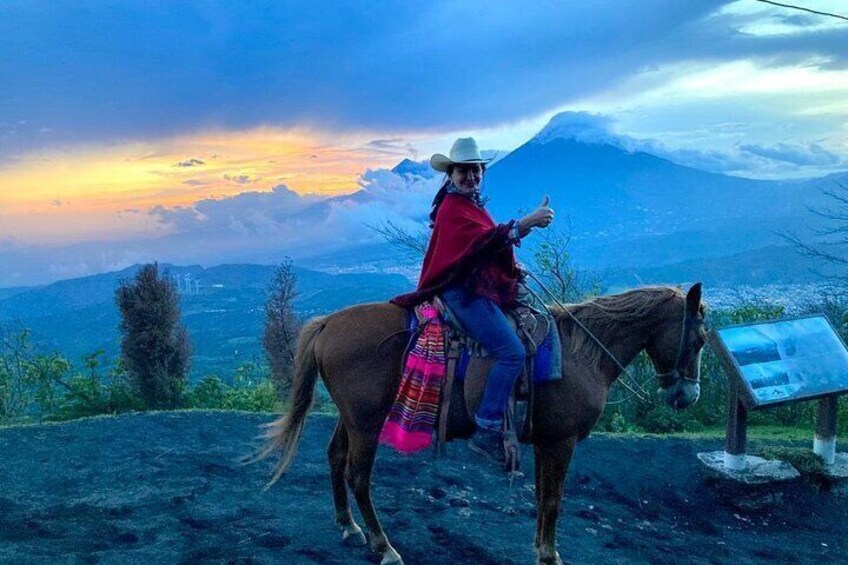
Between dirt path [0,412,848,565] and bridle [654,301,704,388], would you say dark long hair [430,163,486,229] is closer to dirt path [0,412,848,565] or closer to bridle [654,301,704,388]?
bridle [654,301,704,388]

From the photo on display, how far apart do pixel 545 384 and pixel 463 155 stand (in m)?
1.63

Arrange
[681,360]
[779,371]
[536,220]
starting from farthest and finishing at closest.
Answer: [779,371]
[681,360]
[536,220]

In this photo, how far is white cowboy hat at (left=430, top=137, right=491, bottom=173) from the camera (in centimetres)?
370

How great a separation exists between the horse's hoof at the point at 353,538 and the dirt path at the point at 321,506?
2.3 inches

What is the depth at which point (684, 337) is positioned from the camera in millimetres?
4129

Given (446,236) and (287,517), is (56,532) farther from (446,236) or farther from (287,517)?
(446,236)

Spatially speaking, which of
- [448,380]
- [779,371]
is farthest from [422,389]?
[779,371]

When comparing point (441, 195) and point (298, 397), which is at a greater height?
point (441, 195)

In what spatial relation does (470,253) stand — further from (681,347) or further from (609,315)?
(681,347)

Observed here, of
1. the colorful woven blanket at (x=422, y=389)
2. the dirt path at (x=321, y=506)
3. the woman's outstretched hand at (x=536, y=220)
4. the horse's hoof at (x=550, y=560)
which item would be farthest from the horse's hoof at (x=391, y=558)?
the woman's outstretched hand at (x=536, y=220)

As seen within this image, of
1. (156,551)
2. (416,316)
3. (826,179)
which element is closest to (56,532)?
(156,551)

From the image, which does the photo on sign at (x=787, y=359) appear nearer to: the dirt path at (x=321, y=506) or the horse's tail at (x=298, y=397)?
the dirt path at (x=321, y=506)

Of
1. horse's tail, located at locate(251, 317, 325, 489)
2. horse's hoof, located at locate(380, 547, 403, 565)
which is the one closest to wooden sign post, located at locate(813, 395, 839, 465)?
horse's hoof, located at locate(380, 547, 403, 565)

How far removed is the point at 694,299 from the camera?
4082 mm
